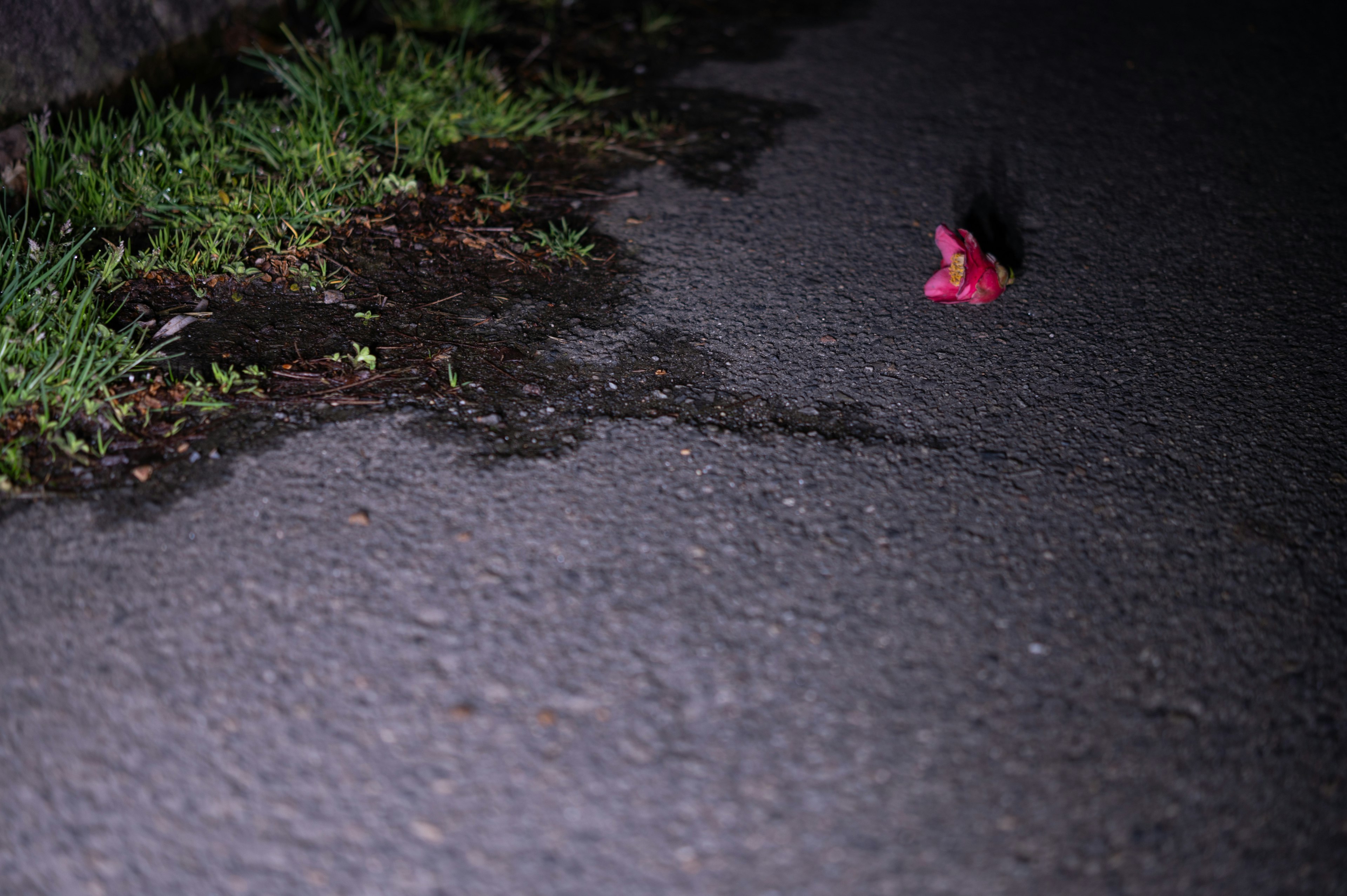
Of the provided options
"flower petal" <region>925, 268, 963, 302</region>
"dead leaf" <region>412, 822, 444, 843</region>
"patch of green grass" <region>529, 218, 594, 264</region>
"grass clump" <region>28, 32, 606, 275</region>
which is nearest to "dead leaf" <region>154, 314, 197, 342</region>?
"grass clump" <region>28, 32, 606, 275</region>

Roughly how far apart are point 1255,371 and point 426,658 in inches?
91.3

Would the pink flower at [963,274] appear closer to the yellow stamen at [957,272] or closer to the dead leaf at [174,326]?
the yellow stamen at [957,272]

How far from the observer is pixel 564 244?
9.62 ft

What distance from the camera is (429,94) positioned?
348 centimetres

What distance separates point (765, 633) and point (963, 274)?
1408 mm

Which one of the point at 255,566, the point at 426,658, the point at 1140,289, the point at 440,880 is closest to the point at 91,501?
the point at 255,566

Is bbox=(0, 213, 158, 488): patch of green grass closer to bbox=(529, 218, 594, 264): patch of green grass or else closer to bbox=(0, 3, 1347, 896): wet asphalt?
bbox=(0, 3, 1347, 896): wet asphalt

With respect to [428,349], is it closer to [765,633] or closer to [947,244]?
[765,633]

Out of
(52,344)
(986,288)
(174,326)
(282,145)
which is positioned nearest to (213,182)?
(282,145)

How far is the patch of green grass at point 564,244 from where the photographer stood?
2.91m

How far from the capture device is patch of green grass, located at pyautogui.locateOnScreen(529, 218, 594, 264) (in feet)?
9.56

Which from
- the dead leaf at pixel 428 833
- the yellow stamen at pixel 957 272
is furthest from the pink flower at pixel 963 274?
the dead leaf at pixel 428 833

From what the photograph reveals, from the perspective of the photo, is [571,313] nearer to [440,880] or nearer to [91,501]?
[91,501]

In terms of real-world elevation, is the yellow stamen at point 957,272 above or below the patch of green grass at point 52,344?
above
